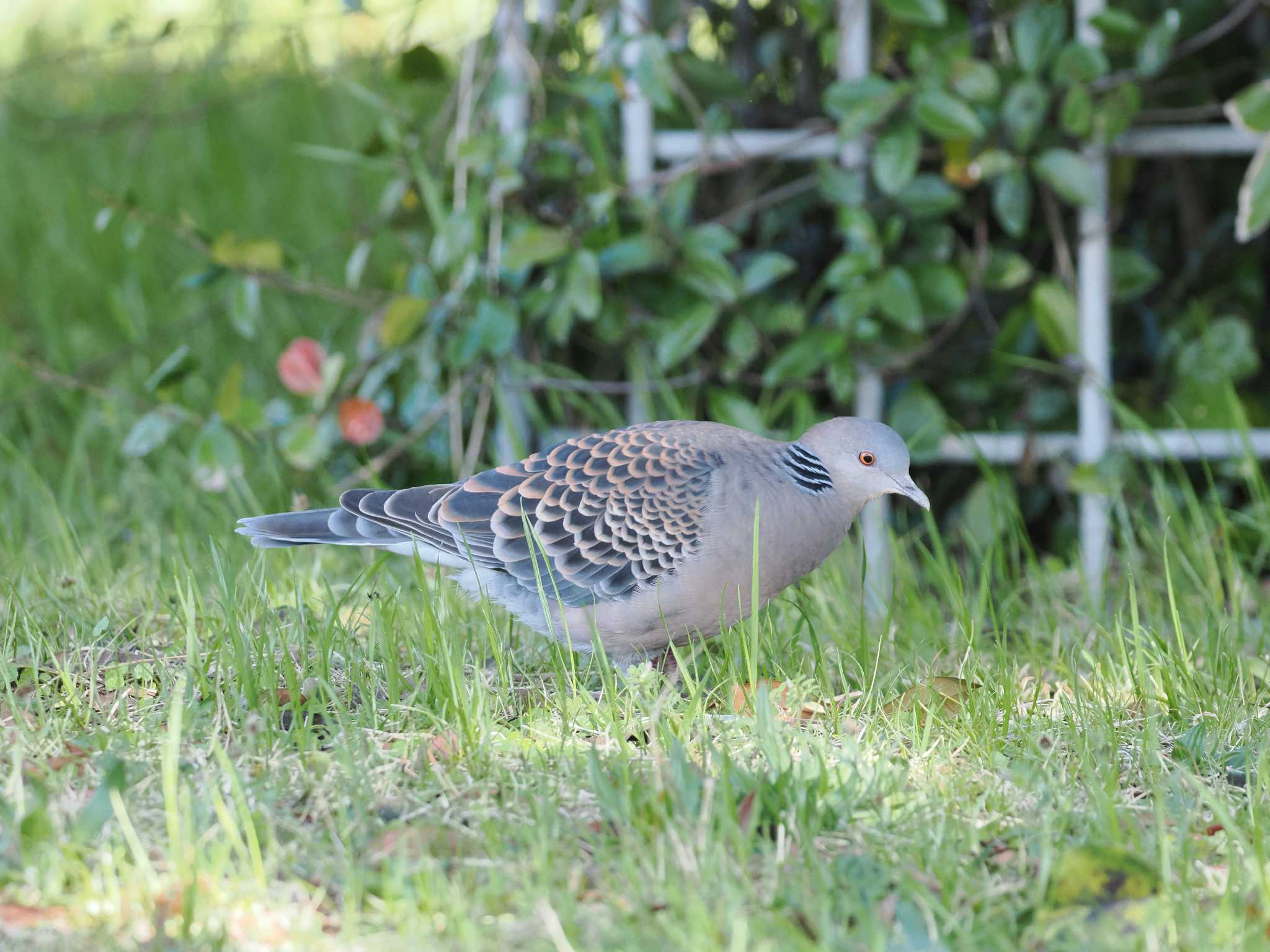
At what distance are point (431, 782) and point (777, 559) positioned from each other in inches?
32.6

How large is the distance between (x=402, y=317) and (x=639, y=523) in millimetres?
1327

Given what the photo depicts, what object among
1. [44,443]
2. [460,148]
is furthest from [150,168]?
[460,148]

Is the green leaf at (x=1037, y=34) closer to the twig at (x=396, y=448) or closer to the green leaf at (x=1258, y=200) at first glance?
the green leaf at (x=1258, y=200)

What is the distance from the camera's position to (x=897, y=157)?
146 inches

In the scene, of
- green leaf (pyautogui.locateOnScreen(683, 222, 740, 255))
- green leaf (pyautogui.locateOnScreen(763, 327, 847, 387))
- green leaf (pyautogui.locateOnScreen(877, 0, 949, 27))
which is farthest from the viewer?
green leaf (pyautogui.locateOnScreen(763, 327, 847, 387))

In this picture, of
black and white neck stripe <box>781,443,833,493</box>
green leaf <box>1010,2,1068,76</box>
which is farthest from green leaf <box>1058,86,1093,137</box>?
black and white neck stripe <box>781,443,833,493</box>

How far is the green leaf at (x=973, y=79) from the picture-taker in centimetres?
359

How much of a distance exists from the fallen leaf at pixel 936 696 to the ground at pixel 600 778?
0.01m

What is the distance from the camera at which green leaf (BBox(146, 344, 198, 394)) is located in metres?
3.79

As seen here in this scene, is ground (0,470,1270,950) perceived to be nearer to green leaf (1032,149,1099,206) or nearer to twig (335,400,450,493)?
twig (335,400,450,493)

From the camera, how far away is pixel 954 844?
2.09 meters

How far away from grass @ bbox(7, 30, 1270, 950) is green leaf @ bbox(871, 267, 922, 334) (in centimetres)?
58

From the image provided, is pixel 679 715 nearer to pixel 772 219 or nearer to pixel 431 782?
pixel 431 782

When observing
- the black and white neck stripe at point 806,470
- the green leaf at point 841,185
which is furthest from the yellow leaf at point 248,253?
the black and white neck stripe at point 806,470
